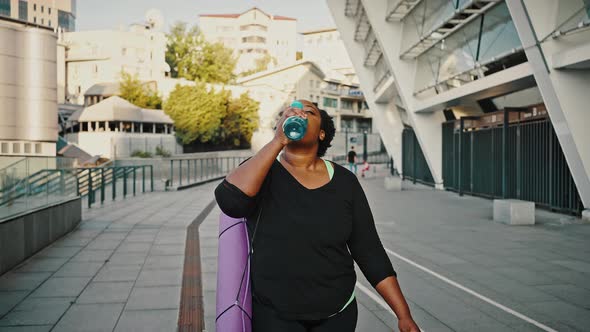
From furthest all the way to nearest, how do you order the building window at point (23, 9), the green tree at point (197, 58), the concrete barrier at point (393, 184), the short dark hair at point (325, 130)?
1. the building window at point (23, 9)
2. the green tree at point (197, 58)
3. the concrete barrier at point (393, 184)
4. the short dark hair at point (325, 130)

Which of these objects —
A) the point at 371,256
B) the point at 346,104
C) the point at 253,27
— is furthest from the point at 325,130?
the point at 253,27

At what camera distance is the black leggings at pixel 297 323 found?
2168mm

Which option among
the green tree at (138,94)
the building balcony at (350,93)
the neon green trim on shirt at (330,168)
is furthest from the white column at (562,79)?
the building balcony at (350,93)

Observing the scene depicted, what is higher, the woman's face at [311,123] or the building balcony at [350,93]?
the building balcony at [350,93]

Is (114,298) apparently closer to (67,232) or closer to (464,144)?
(67,232)

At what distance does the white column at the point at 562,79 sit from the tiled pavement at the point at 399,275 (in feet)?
4.81

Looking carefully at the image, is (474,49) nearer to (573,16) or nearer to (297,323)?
(573,16)

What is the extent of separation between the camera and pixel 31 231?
8500 mm

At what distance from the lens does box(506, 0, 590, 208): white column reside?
12.5 metres

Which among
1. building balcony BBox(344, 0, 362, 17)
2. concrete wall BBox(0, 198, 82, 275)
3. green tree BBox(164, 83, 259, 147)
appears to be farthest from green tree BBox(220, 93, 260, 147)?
concrete wall BBox(0, 198, 82, 275)

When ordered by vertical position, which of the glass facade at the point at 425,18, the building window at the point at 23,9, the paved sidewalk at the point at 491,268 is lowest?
the paved sidewalk at the point at 491,268

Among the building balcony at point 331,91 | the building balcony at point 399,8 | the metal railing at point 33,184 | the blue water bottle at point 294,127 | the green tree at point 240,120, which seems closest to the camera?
the blue water bottle at point 294,127

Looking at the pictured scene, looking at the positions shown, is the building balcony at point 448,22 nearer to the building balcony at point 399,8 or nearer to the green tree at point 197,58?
the building balcony at point 399,8

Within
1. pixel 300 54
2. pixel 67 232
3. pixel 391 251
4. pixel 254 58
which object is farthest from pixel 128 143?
pixel 300 54
